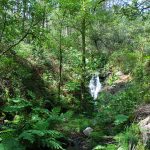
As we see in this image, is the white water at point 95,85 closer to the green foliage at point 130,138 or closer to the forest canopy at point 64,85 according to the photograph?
the forest canopy at point 64,85

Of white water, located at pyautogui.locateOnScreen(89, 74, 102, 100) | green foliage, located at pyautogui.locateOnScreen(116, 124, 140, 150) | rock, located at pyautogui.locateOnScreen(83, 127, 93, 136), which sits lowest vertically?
rock, located at pyautogui.locateOnScreen(83, 127, 93, 136)

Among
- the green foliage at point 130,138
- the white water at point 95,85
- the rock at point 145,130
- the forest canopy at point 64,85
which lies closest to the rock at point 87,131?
the forest canopy at point 64,85

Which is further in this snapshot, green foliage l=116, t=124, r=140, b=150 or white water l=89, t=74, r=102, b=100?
white water l=89, t=74, r=102, b=100

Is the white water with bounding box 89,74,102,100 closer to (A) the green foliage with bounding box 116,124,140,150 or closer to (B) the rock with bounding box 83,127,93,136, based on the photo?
(B) the rock with bounding box 83,127,93,136

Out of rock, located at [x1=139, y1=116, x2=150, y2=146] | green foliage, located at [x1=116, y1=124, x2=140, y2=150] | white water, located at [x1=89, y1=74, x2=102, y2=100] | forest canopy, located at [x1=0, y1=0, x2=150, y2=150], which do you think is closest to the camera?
rock, located at [x1=139, y1=116, x2=150, y2=146]

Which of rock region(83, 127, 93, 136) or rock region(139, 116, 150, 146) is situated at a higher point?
rock region(139, 116, 150, 146)

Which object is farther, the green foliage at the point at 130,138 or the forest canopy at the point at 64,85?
the forest canopy at the point at 64,85

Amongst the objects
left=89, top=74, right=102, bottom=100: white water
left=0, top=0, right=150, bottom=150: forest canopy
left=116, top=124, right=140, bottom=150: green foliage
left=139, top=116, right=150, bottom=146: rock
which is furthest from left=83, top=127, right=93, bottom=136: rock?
left=89, top=74, right=102, bottom=100: white water

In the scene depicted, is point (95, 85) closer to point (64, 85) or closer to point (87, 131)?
point (64, 85)

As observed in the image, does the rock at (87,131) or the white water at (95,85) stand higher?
the white water at (95,85)

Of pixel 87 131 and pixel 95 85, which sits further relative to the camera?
pixel 95 85

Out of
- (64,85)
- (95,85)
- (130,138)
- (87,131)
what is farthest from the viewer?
(95,85)

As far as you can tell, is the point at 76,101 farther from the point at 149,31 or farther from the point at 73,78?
the point at 149,31

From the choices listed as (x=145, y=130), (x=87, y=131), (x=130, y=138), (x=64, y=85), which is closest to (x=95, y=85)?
(x=64, y=85)
